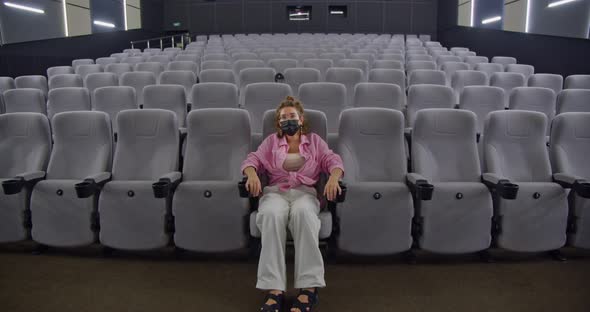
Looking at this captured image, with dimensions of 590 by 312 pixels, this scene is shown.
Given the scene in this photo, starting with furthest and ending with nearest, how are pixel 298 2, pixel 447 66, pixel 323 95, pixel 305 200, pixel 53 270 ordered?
1. pixel 298 2
2. pixel 447 66
3. pixel 323 95
4. pixel 53 270
5. pixel 305 200

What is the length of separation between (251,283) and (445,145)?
1.30 metres

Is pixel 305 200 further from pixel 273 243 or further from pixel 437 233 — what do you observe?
pixel 437 233

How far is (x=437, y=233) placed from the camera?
199 cm

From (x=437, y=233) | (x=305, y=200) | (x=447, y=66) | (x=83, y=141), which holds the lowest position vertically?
(x=437, y=233)

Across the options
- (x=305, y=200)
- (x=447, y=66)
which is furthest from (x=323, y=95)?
(x=447, y=66)

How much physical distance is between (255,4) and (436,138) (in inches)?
468

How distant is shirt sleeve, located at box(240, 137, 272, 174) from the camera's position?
1939 millimetres

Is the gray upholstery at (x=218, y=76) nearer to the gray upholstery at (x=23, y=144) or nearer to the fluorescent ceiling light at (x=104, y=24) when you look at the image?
the gray upholstery at (x=23, y=144)

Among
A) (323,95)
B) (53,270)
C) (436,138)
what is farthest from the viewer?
(323,95)

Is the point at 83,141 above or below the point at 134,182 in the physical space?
above

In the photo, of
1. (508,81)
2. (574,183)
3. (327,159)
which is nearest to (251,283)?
(327,159)

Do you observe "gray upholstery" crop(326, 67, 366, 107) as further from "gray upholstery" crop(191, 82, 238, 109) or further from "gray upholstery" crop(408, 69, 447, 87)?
"gray upholstery" crop(191, 82, 238, 109)

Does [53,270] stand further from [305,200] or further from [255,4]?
[255,4]

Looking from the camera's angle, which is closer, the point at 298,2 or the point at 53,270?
the point at 53,270
